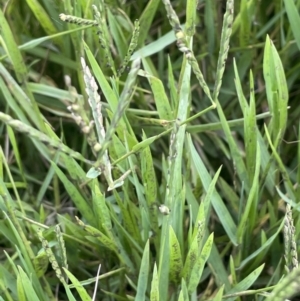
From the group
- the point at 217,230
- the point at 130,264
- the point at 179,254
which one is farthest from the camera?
the point at 217,230

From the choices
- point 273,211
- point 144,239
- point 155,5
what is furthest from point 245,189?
point 155,5

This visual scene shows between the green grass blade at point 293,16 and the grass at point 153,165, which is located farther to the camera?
the green grass blade at point 293,16

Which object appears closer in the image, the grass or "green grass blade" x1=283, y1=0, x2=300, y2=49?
the grass

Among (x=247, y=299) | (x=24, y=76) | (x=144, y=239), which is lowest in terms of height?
→ (x=247, y=299)

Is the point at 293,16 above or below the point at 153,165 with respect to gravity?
above

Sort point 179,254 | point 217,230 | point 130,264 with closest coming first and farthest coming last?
point 179,254, point 130,264, point 217,230

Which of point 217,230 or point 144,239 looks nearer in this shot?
point 144,239

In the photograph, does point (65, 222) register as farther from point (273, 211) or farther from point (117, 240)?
point (273, 211)

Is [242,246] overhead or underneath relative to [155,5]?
underneath
